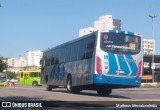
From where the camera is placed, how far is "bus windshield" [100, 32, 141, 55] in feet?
72.5

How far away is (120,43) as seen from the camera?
22.4 meters

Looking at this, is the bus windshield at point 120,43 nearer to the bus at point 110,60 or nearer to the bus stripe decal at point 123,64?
the bus at point 110,60

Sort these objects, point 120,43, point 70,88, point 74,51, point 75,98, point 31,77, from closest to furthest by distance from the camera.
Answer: point 75,98, point 120,43, point 74,51, point 70,88, point 31,77

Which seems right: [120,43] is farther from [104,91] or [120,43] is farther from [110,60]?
[104,91]

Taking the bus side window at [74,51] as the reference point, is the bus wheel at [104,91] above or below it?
below

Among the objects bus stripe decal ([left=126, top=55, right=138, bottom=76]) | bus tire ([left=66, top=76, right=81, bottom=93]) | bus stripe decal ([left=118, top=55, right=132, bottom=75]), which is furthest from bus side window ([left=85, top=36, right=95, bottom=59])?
bus tire ([left=66, top=76, right=81, bottom=93])

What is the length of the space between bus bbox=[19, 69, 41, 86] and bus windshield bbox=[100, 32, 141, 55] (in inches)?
1503

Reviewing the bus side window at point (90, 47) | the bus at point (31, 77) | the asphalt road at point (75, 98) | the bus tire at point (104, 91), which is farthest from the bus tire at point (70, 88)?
the bus at point (31, 77)

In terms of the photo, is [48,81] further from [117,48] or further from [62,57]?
[117,48]

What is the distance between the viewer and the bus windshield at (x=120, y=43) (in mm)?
22094

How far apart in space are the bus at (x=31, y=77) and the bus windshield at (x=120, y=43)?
125 ft

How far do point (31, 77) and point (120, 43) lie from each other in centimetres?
4254

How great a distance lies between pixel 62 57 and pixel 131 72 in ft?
→ 22.6

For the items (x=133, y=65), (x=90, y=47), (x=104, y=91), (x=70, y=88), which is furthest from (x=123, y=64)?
(x=70, y=88)
